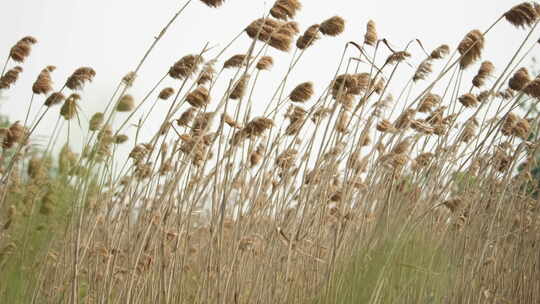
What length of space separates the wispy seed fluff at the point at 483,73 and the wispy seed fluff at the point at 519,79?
0.16 metres

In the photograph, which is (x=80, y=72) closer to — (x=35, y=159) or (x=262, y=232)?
(x=35, y=159)

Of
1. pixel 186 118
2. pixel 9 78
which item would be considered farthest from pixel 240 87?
pixel 9 78

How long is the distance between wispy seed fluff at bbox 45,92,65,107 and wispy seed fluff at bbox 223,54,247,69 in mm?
736

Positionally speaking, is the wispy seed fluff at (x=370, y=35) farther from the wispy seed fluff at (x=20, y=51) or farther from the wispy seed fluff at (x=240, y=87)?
the wispy seed fluff at (x=20, y=51)

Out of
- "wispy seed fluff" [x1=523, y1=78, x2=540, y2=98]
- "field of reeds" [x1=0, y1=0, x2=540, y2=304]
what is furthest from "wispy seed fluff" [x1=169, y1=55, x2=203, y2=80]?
"wispy seed fluff" [x1=523, y1=78, x2=540, y2=98]

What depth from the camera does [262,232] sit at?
2881 millimetres

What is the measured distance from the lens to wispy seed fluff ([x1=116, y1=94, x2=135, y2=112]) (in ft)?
7.15

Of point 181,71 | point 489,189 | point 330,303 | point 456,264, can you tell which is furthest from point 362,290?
point 489,189

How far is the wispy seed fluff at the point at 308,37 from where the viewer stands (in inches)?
97.6

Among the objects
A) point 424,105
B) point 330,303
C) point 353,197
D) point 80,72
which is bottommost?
point 330,303

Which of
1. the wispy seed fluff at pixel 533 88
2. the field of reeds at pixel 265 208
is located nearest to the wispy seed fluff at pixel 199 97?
the field of reeds at pixel 265 208

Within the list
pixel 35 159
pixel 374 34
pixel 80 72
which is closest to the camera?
pixel 80 72

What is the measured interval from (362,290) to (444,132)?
Result: 4.02ft

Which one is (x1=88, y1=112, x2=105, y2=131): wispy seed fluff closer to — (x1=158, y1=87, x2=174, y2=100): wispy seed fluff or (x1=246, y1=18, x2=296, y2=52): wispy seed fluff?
(x1=158, y1=87, x2=174, y2=100): wispy seed fluff
